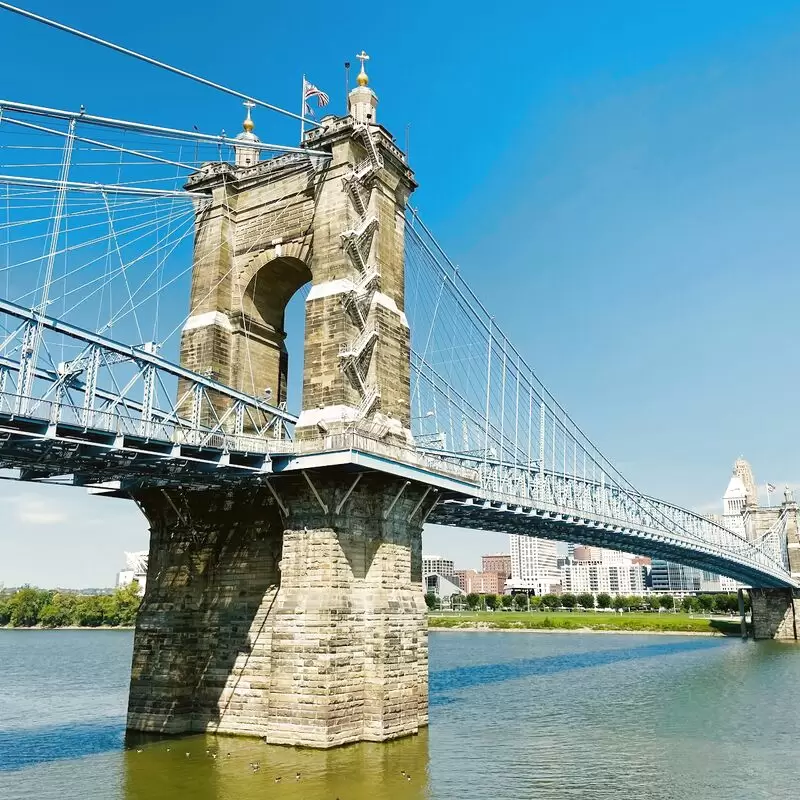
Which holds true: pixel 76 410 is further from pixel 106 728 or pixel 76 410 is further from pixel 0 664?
pixel 0 664

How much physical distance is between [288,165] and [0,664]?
60.7 m

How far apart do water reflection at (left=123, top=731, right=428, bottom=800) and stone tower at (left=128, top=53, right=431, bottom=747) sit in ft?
2.77

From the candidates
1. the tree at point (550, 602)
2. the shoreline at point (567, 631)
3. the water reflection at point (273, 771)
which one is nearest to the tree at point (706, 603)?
the tree at point (550, 602)

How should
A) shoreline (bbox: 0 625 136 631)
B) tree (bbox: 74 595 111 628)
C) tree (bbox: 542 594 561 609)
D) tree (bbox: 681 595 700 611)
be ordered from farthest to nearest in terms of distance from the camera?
tree (bbox: 542 594 561 609) < tree (bbox: 681 595 700 611) < shoreline (bbox: 0 625 136 631) < tree (bbox: 74 595 111 628)

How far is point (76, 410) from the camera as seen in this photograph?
21.9 meters

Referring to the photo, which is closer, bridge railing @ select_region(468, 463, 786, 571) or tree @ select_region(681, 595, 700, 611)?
bridge railing @ select_region(468, 463, 786, 571)

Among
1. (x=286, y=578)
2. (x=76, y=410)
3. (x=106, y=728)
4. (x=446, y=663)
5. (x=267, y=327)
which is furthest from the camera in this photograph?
(x=446, y=663)

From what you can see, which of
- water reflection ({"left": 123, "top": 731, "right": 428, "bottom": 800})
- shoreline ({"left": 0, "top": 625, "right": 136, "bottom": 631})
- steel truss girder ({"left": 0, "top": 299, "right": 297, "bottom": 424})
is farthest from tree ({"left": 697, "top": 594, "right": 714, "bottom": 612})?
steel truss girder ({"left": 0, "top": 299, "right": 297, "bottom": 424})

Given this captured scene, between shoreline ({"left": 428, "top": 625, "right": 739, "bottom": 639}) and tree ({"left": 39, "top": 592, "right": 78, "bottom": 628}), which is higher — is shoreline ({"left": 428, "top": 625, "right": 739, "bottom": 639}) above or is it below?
below

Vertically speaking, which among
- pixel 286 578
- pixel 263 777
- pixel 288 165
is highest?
pixel 288 165

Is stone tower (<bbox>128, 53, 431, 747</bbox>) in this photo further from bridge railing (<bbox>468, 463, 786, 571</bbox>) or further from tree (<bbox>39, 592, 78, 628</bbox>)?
tree (<bbox>39, 592, 78, 628</bbox>)

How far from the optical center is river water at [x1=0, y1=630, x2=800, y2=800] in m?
22.4

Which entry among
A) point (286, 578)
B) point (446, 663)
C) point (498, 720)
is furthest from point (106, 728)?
point (446, 663)

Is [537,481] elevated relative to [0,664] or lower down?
elevated
